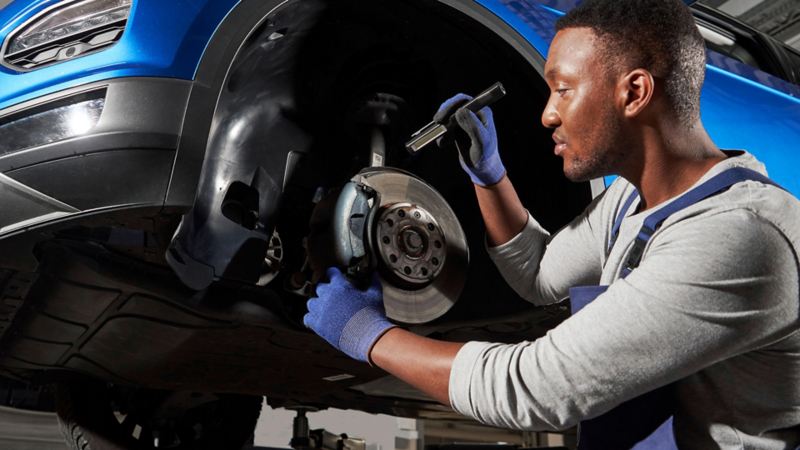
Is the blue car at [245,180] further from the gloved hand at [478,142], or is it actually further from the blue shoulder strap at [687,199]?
the blue shoulder strap at [687,199]

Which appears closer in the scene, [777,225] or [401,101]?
[777,225]

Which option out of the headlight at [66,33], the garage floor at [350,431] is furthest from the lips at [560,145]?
the garage floor at [350,431]

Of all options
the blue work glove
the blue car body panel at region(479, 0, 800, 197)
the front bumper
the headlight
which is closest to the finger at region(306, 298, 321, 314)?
the blue work glove

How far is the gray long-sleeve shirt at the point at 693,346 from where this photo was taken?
3.01 ft

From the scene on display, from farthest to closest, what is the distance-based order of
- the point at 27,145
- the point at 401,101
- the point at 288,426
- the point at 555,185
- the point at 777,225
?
the point at 288,426 → the point at 555,185 → the point at 401,101 → the point at 27,145 → the point at 777,225

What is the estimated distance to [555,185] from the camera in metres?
1.69

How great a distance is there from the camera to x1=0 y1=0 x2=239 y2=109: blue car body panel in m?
1.12

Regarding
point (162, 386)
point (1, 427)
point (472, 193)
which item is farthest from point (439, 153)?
point (1, 427)

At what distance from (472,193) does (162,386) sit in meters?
0.83

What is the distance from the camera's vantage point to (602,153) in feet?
3.73

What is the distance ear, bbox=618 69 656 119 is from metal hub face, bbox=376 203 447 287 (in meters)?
0.45

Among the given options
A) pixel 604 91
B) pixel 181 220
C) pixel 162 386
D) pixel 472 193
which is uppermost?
pixel 472 193

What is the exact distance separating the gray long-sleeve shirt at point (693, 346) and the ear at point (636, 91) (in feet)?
0.58

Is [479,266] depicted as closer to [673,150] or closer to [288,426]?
[673,150]
